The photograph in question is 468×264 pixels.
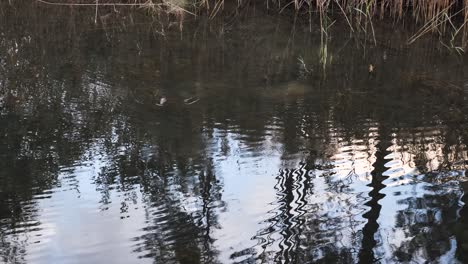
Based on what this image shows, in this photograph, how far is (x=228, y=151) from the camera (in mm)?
3662

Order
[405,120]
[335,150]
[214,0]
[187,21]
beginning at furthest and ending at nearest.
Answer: [214,0] < [187,21] < [405,120] < [335,150]

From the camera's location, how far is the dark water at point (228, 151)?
8.80 ft

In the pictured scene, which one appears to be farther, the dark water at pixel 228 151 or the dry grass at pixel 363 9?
the dry grass at pixel 363 9

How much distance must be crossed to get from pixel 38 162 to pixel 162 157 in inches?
28.7

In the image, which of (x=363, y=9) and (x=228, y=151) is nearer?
(x=228, y=151)

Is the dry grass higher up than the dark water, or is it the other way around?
the dry grass

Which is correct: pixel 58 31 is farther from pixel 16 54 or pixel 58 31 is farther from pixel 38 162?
pixel 38 162

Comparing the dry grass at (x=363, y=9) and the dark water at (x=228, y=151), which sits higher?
the dry grass at (x=363, y=9)

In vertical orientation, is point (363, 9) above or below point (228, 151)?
above

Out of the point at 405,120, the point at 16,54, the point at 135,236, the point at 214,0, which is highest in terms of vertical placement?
the point at 214,0

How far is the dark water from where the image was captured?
268 cm

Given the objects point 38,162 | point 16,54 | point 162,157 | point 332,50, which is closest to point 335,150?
point 162,157

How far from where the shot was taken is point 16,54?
550cm

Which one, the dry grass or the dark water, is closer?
the dark water
